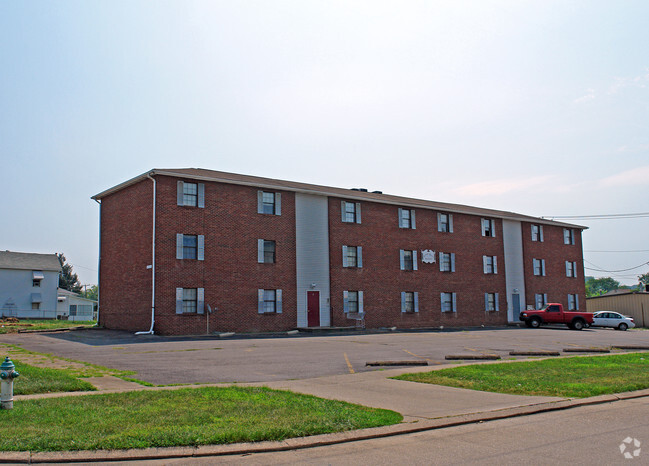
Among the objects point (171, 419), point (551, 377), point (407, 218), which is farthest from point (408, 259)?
point (171, 419)

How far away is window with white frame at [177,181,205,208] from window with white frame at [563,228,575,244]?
113 ft

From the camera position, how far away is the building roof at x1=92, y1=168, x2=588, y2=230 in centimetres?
2994

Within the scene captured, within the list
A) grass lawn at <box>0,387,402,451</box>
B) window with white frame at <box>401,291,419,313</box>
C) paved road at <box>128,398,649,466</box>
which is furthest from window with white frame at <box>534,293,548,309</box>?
grass lawn at <box>0,387,402,451</box>

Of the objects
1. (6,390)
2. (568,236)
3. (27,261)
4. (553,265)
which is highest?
(568,236)

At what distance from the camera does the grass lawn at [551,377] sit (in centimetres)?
1173

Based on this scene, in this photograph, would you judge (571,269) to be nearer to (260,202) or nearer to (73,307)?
(260,202)

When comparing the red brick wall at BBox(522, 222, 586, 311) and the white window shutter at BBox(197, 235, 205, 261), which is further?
the red brick wall at BBox(522, 222, 586, 311)

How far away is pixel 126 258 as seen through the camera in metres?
31.5

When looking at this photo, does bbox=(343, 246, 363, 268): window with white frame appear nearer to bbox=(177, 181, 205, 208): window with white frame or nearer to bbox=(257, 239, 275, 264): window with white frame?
bbox=(257, 239, 275, 264): window with white frame

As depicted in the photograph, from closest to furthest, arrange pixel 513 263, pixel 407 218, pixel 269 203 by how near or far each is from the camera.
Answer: pixel 269 203, pixel 407 218, pixel 513 263

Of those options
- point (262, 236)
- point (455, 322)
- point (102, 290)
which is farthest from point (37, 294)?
point (455, 322)

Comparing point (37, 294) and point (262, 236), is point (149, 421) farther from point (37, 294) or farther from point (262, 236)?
point (37, 294)

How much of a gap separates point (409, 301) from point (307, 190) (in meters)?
10.9

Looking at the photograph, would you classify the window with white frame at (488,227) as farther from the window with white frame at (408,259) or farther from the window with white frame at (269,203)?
the window with white frame at (269,203)
